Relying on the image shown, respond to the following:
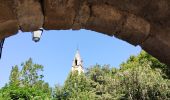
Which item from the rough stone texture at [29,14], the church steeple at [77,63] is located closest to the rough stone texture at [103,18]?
the rough stone texture at [29,14]

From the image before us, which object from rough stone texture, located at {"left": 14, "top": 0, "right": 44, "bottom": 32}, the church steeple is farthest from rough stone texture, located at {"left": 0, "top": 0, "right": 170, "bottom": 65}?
the church steeple

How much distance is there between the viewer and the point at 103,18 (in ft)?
12.2

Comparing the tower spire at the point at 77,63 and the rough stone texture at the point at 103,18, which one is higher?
the tower spire at the point at 77,63

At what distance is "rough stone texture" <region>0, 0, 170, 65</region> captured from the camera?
3.51 m

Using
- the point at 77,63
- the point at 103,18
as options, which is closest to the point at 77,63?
the point at 77,63

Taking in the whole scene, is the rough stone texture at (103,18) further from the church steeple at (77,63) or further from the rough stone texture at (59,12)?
the church steeple at (77,63)

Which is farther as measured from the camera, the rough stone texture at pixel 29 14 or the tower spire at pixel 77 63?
the tower spire at pixel 77 63

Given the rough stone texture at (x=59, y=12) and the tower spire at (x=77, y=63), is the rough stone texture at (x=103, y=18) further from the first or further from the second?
the tower spire at (x=77, y=63)

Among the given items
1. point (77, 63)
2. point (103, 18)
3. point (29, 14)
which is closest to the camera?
point (29, 14)

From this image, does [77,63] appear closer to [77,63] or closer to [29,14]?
[77,63]

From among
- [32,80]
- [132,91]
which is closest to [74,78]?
[32,80]

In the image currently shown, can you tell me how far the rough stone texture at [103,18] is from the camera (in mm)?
3514

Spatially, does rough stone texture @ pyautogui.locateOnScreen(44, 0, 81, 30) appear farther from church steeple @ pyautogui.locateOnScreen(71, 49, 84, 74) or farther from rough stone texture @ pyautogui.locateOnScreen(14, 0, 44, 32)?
church steeple @ pyautogui.locateOnScreen(71, 49, 84, 74)

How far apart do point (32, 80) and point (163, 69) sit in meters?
9.69
